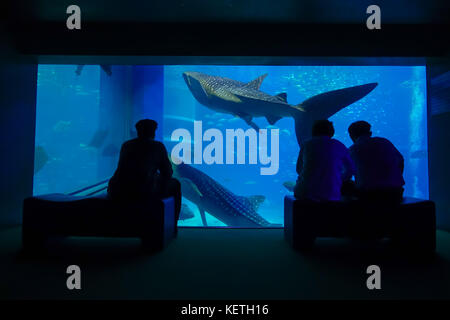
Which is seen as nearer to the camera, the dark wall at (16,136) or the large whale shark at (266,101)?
the dark wall at (16,136)

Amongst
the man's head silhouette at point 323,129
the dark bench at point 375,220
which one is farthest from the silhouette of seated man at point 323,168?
the dark bench at point 375,220

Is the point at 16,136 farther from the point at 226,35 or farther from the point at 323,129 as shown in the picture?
the point at 323,129

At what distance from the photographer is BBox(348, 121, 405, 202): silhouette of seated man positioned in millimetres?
2520

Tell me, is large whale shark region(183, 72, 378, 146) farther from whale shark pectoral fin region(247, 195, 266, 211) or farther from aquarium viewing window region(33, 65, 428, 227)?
whale shark pectoral fin region(247, 195, 266, 211)

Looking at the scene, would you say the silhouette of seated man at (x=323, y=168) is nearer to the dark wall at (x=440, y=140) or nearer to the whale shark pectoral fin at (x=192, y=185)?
the dark wall at (x=440, y=140)

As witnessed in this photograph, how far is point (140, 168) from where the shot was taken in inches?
102

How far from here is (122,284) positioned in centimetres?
177

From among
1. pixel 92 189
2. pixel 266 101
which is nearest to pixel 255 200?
pixel 266 101

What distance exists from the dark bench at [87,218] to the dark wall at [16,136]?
1.81 metres

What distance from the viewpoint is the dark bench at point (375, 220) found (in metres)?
2.45

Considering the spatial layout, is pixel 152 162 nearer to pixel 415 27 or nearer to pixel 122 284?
pixel 122 284

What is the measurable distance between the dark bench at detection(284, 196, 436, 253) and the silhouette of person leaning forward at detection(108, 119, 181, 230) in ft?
5.08

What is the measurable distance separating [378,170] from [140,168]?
2471mm
